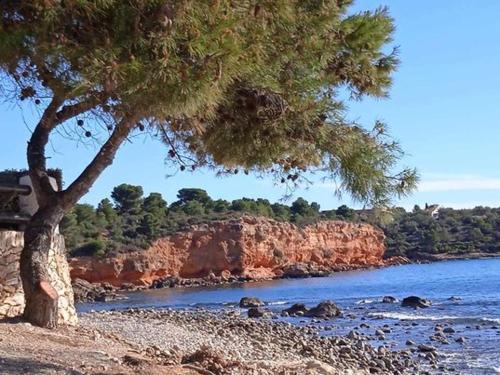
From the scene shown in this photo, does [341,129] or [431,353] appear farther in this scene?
[431,353]

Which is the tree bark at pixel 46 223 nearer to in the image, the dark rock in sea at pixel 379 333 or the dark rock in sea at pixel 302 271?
the dark rock in sea at pixel 379 333

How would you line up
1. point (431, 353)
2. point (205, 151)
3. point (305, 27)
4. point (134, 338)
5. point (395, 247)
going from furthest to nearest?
point (395, 247) < point (431, 353) < point (134, 338) < point (205, 151) < point (305, 27)

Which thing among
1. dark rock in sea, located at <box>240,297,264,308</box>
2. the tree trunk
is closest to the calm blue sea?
dark rock in sea, located at <box>240,297,264,308</box>

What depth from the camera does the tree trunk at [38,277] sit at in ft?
33.7

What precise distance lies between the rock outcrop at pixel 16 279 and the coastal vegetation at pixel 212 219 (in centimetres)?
4011

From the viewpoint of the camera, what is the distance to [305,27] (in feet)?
28.1

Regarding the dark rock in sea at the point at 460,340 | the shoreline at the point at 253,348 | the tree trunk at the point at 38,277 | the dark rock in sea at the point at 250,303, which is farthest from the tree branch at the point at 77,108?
the dark rock in sea at the point at 250,303

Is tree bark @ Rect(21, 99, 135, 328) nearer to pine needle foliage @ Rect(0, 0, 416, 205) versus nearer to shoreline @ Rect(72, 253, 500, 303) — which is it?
pine needle foliage @ Rect(0, 0, 416, 205)

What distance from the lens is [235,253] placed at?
75.4 m

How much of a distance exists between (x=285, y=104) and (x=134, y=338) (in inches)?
245

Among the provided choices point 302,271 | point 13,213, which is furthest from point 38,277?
point 302,271

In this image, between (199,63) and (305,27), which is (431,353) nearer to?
(305,27)

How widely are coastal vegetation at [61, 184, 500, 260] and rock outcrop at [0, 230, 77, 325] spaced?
40109mm

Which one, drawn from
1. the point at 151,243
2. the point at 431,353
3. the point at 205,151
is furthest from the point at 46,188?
the point at 151,243
